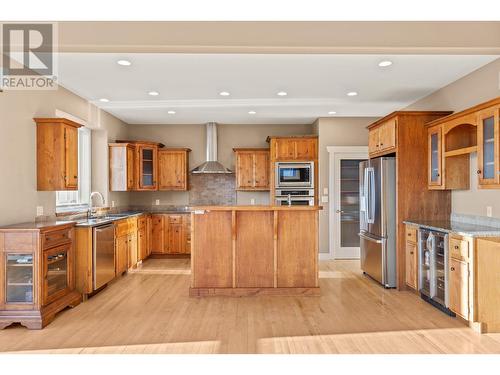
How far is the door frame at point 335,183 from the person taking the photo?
22.5 ft

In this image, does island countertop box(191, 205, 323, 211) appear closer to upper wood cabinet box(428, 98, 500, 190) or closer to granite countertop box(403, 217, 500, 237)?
granite countertop box(403, 217, 500, 237)

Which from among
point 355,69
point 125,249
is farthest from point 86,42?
point 125,249

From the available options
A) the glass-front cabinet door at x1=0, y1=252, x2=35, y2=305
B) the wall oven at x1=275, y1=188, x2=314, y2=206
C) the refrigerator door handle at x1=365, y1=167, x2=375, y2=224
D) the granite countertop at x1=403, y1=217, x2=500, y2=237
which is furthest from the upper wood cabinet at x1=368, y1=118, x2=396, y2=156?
the glass-front cabinet door at x1=0, y1=252, x2=35, y2=305

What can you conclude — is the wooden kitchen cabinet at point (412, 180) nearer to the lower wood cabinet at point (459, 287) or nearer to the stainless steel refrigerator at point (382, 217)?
the stainless steel refrigerator at point (382, 217)

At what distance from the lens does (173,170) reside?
7.42m

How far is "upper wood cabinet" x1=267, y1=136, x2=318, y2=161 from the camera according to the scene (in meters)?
6.95

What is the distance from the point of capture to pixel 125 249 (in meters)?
5.67

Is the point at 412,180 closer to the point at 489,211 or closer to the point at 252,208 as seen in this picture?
the point at 489,211

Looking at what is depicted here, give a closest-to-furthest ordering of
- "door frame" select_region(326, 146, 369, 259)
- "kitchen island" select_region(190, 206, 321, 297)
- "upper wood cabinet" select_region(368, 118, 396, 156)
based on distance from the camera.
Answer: "kitchen island" select_region(190, 206, 321, 297) → "upper wood cabinet" select_region(368, 118, 396, 156) → "door frame" select_region(326, 146, 369, 259)

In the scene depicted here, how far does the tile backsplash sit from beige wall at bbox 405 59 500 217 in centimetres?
406

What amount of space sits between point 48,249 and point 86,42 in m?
1.97

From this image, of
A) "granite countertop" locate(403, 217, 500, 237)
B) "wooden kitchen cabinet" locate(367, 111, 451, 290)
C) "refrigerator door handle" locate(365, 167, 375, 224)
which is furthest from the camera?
"refrigerator door handle" locate(365, 167, 375, 224)

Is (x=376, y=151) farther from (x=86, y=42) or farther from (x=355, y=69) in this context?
(x=86, y=42)

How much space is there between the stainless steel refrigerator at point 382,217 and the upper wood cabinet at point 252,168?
8.08 ft
